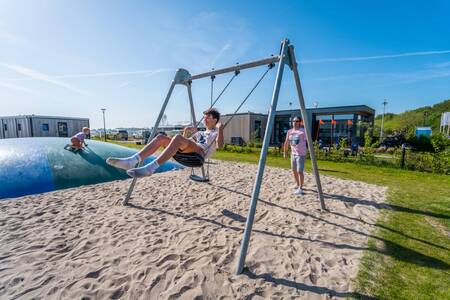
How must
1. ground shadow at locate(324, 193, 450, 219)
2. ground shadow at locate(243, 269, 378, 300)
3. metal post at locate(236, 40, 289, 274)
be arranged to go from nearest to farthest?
ground shadow at locate(243, 269, 378, 300) < metal post at locate(236, 40, 289, 274) < ground shadow at locate(324, 193, 450, 219)

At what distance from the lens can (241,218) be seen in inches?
137

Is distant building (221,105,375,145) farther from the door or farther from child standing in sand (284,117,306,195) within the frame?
the door

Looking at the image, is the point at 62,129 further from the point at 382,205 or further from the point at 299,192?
the point at 382,205

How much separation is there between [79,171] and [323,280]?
6110 mm

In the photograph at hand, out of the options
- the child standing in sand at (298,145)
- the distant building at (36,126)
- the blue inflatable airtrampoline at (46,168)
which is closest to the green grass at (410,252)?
the child standing in sand at (298,145)

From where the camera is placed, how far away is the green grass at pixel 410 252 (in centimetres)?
193

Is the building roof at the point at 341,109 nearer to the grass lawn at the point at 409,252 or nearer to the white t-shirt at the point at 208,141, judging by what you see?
the grass lawn at the point at 409,252

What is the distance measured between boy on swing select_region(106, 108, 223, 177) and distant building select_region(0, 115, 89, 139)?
24.6 m

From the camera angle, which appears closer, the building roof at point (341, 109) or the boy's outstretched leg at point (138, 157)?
the boy's outstretched leg at point (138, 157)

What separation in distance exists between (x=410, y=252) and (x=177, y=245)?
2756 mm

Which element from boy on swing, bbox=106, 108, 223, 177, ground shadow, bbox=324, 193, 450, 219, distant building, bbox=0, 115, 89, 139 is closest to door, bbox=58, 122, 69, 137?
distant building, bbox=0, 115, 89, 139

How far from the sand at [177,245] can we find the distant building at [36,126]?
22.1m

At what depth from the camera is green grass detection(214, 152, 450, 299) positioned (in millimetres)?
1934

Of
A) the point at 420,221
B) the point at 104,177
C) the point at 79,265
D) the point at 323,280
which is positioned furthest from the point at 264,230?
the point at 104,177
